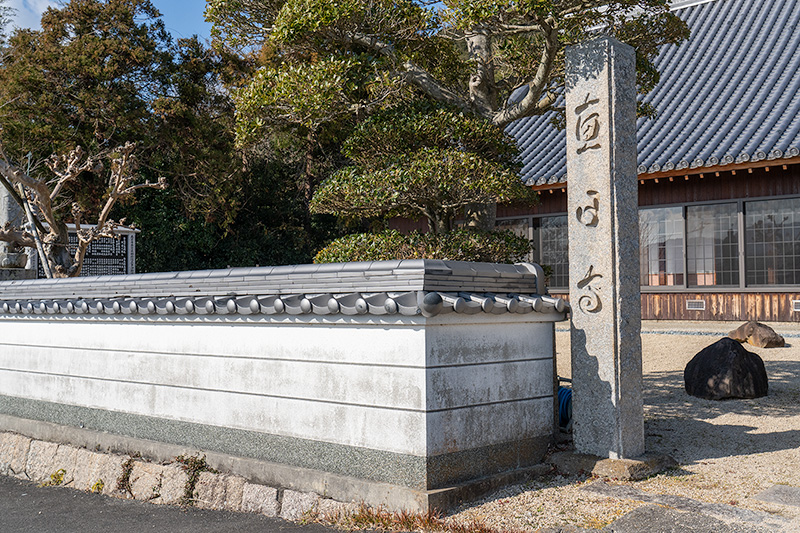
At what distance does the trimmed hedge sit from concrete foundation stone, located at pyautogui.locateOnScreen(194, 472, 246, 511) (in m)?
2.10

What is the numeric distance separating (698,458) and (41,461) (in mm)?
6351

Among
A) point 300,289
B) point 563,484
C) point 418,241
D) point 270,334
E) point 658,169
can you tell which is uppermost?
point 658,169

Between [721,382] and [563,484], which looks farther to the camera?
[721,382]

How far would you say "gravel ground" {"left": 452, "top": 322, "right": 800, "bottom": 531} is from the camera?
4.41m

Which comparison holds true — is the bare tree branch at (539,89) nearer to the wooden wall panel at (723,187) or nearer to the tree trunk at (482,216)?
the tree trunk at (482,216)

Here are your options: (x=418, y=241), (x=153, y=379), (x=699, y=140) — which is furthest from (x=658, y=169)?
(x=153, y=379)

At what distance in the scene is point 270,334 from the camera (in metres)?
5.48

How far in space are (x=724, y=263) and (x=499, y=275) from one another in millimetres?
9419

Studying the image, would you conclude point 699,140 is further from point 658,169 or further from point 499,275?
point 499,275

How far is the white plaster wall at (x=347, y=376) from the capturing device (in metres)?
4.62

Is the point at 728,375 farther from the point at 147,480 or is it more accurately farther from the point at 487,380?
the point at 147,480

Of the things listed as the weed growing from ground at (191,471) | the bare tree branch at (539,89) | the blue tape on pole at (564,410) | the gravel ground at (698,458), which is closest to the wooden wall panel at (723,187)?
the gravel ground at (698,458)

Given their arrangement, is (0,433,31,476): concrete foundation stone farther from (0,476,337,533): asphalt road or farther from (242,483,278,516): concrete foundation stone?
(242,483,278,516): concrete foundation stone

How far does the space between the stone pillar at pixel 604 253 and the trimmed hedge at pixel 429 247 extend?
1.04 metres
